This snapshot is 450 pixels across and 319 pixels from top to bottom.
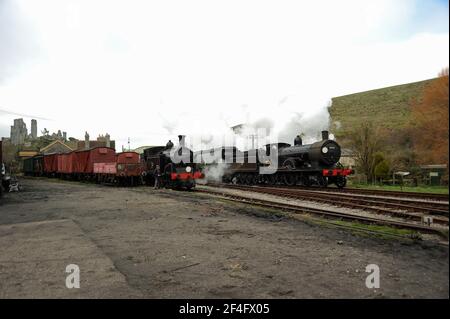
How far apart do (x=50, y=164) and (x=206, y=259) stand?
148 ft

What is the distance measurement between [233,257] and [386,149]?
16.3 meters

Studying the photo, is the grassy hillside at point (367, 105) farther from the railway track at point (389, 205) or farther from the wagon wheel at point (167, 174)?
the railway track at point (389, 205)

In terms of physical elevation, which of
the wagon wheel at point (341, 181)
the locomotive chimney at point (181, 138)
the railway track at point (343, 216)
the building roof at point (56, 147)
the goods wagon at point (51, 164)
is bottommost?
the railway track at point (343, 216)

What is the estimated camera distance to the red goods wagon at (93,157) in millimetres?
32938

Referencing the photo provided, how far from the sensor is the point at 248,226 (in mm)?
9758

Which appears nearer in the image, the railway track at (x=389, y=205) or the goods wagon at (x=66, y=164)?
the railway track at (x=389, y=205)

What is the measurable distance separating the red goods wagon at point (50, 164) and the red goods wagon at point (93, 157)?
34.6 ft

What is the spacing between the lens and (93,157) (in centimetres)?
3294

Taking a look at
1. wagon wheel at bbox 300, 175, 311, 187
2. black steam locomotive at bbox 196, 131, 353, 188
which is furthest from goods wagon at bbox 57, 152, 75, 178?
wagon wheel at bbox 300, 175, 311, 187

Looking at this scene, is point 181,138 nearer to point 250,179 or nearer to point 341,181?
point 250,179

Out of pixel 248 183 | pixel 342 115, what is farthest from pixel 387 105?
pixel 248 183

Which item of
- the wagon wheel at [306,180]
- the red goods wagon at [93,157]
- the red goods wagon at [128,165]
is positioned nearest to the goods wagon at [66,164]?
the red goods wagon at [93,157]
